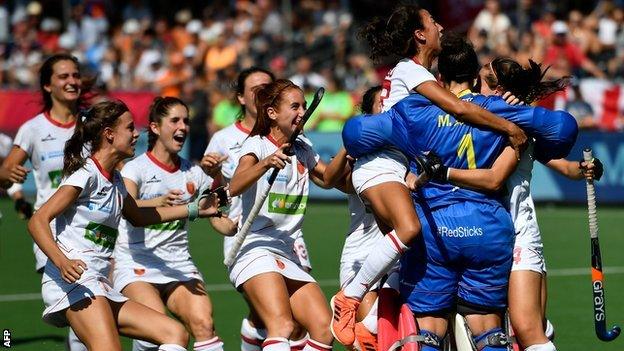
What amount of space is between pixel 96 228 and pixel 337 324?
1707 millimetres

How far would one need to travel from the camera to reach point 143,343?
8.68m

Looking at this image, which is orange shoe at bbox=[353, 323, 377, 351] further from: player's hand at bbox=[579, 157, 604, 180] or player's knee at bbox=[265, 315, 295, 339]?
player's hand at bbox=[579, 157, 604, 180]

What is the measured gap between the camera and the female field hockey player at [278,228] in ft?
26.6

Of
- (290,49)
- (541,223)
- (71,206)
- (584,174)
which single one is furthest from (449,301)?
(290,49)

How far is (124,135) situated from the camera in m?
8.05

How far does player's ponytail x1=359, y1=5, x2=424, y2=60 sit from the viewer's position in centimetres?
739

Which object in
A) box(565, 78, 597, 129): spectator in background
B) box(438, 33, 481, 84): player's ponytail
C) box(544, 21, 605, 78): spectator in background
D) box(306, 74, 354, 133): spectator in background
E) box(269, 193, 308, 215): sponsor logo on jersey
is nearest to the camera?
box(438, 33, 481, 84): player's ponytail

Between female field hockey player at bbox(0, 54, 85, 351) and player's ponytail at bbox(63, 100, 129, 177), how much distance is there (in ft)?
7.21

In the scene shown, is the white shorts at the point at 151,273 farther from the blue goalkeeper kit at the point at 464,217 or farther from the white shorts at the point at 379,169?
the blue goalkeeper kit at the point at 464,217

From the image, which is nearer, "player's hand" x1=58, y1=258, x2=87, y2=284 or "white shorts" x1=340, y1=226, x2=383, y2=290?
"player's hand" x1=58, y1=258, x2=87, y2=284

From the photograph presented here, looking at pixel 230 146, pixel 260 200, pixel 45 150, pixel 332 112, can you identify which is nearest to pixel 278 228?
pixel 260 200

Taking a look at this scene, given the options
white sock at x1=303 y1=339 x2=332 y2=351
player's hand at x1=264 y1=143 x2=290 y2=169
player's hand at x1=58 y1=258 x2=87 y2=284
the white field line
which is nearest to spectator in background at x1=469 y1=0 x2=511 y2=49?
the white field line

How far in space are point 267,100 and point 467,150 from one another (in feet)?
6.23

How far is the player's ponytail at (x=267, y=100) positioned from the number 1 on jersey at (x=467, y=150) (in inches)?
69.4
